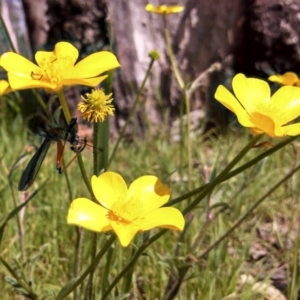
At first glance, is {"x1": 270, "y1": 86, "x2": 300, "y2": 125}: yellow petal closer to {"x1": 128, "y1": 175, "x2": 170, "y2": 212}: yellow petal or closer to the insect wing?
{"x1": 128, "y1": 175, "x2": 170, "y2": 212}: yellow petal

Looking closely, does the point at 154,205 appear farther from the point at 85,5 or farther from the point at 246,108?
the point at 85,5

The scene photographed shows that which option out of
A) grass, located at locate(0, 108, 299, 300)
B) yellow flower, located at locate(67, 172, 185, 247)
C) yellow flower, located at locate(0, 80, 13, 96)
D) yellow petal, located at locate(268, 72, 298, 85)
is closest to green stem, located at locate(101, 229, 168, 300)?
yellow flower, located at locate(67, 172, 185, 247)

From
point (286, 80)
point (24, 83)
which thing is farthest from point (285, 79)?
point (24, 83)

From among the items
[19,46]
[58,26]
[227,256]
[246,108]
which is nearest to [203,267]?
[227,256]

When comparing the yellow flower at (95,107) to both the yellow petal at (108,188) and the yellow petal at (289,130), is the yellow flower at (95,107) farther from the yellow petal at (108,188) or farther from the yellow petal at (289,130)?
the yellow petal at (289,130)

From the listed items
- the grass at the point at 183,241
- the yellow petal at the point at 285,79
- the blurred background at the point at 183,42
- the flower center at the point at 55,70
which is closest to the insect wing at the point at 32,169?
the flower center at the point at 55,70

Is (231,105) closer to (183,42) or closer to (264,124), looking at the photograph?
(264,124)
